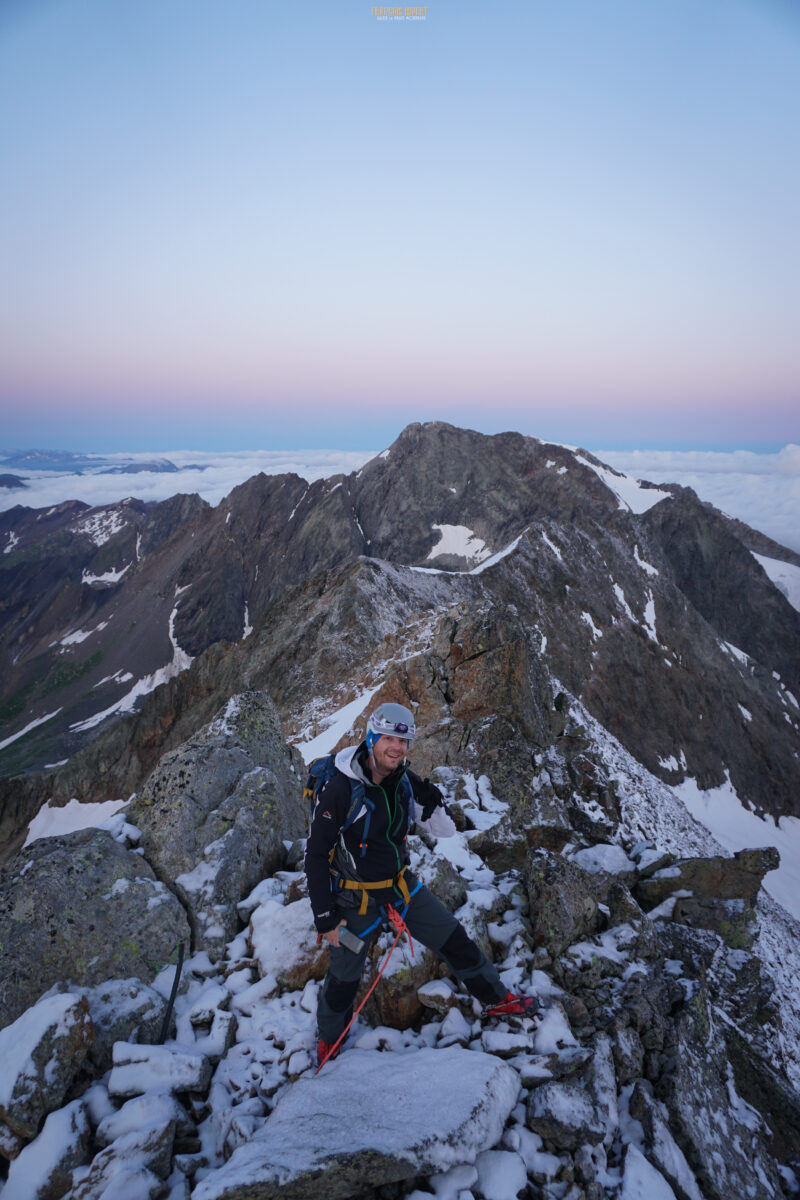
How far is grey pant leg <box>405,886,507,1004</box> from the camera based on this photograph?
593 cm

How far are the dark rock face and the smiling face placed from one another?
3592 mm

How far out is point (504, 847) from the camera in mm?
9078

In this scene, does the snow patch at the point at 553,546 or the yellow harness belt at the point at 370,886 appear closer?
the yellow harness belt at the point at 370,886

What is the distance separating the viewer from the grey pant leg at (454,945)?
593cm

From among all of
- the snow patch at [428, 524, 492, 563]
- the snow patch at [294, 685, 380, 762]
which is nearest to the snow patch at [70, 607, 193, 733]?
the snow patch at [428, 524, 492, 563]

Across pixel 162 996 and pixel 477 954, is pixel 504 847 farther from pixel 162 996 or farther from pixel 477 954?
pixel 162 996

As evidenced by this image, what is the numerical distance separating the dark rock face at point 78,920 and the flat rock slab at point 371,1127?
8.25 feet

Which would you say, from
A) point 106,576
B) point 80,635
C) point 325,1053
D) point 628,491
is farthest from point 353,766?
point 106,576

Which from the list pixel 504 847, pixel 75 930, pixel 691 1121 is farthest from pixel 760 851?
pixel 75 930

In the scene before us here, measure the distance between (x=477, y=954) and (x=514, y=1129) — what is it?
1486mm

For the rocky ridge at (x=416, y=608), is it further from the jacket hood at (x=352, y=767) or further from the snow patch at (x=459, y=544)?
the jacket hood at (x=352, y=767)

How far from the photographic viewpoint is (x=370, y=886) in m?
5.91

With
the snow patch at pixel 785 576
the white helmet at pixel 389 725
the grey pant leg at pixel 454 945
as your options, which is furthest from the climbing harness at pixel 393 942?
the snow patch at pixel 785 576

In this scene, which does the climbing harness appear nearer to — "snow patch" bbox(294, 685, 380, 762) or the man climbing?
the man climbing
